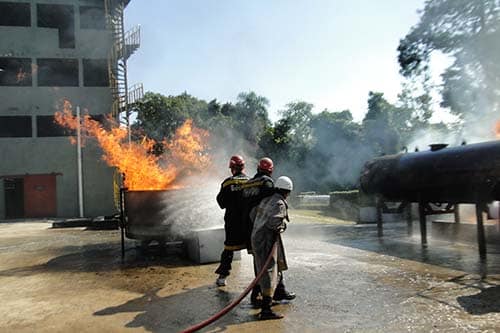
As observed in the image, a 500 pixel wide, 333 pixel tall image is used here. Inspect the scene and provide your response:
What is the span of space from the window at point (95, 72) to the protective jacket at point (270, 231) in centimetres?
2273

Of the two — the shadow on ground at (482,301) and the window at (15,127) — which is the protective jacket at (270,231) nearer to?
the shadow on ground at (482,301)

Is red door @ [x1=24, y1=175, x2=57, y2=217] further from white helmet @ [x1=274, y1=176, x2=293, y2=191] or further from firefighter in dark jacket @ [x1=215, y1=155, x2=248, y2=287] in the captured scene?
white helmet @ [x1=274, y1=176, x2=293, y2=191]

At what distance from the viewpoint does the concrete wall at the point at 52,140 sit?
2473 centimetres

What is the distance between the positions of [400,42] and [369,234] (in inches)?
620

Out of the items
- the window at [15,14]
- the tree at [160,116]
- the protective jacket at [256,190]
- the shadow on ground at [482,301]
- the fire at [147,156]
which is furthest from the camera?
the tree at [160,116]

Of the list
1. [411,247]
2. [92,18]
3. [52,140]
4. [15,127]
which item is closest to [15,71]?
[15,127]

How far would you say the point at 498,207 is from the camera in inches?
357

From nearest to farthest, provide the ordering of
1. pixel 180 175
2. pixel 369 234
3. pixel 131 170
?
pixel 180 175 < pixel 131 170 < pixel 369 234

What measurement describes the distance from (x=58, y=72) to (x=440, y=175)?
919 inches

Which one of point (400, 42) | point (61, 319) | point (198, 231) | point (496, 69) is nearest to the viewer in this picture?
point (61, 319)

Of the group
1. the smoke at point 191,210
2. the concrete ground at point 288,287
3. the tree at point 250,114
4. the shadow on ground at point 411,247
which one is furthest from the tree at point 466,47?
the tree at point 250,114

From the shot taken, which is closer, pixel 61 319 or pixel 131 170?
pixel 61 319

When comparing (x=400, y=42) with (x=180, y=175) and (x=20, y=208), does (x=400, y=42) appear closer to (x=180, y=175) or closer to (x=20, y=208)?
(x=180, y=175)

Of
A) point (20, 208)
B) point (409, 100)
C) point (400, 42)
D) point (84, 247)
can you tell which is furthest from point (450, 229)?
point (409, 100)
